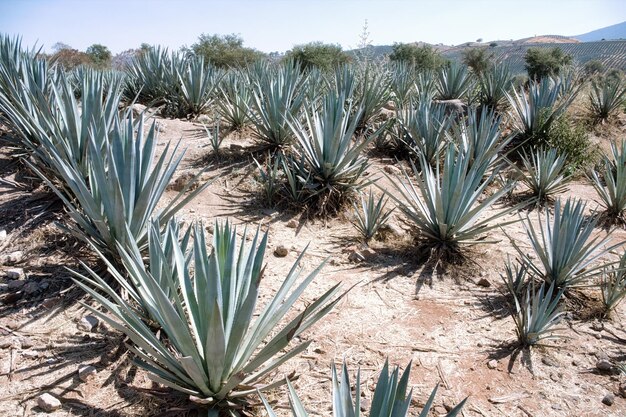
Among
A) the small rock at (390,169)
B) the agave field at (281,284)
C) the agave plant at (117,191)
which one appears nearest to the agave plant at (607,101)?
the agave field at (281,284)

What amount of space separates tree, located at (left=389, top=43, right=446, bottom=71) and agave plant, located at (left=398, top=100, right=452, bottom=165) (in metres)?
11.6

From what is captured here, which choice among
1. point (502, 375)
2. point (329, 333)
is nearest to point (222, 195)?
point (329, 333)

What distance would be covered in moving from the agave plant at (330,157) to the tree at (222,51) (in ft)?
51.3

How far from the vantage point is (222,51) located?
21.5 meters

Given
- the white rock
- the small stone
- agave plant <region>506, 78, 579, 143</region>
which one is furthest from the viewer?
agave plant <region>506, 78, 579, 143</region>

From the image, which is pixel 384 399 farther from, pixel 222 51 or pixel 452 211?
pixel 222 51

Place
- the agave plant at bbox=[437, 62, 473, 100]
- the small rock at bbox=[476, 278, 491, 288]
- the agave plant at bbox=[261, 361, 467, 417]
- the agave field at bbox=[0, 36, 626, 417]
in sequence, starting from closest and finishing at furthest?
the agave plant at bbox=[261, 361, 467, 417]
the agave field at bbox=[0, 36, 626, 417]
the small rock at bbox=[476, 278, 491, 288]
the agave plant at bbox=[437, 62, 473, 100]

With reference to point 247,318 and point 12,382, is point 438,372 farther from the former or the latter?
point 12,382

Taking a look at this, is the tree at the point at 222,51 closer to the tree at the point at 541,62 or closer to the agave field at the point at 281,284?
the tree at the point at 541,62

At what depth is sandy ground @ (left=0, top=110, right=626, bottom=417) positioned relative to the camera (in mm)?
2146

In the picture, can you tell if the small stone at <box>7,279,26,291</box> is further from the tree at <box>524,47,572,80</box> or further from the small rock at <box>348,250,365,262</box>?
the tree at <box>524,47,572,80</box>

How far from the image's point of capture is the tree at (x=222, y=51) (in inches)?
795

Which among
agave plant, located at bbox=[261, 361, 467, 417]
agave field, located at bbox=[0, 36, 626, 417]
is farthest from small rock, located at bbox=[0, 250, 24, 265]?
agave plant, located at bbox=[261, 361, 467, 417]

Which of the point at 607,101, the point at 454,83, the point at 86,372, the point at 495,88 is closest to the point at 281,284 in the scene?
the point at 86,372
